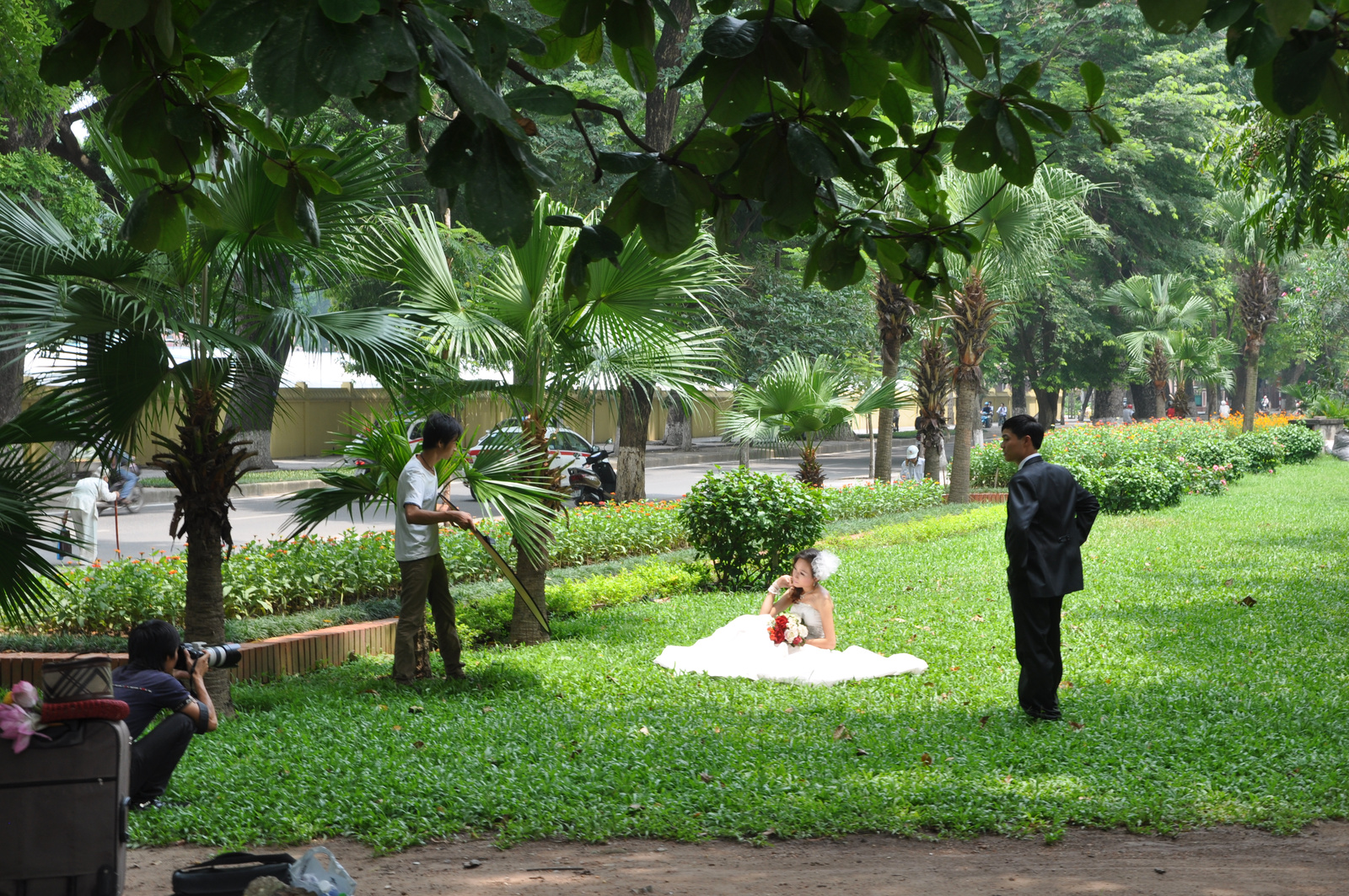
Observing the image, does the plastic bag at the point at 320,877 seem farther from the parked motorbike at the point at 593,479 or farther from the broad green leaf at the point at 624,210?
the parked motorbike at the point at 593,479

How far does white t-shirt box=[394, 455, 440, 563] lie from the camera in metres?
6.64

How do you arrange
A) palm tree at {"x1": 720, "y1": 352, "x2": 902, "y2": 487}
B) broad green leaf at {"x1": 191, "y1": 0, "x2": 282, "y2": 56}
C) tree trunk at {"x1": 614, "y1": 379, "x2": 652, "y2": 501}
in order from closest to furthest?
broad green leaf at {"x1": 191, "y1": 0, "x2": 282, "y2": 56}
palm tree at {"x1": 720, "y1": 352, "x2": 902, "y2": 487}
tree trunk at {"x1": 614, "y1": 379, "x2": 652, "y2": 501}

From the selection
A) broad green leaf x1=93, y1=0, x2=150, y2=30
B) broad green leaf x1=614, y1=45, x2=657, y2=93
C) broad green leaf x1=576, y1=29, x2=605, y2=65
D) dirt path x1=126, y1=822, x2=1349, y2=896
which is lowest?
dirt path x1=126, y1=822, x2=1349, y2=896

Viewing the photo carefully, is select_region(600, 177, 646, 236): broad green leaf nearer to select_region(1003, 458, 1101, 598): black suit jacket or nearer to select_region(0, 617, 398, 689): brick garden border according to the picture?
select_region(1003, 458, 1101, 598): black suit jacket

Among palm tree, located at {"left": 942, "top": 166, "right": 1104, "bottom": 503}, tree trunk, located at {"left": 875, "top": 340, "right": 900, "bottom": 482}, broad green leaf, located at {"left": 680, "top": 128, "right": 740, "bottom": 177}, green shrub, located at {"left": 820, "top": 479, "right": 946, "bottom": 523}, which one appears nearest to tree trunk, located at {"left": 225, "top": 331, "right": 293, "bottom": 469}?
broad green leaf, located at {"left": 680, "top": 128, "right": 740, "bottom": 177}

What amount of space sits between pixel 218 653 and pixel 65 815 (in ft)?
5.63

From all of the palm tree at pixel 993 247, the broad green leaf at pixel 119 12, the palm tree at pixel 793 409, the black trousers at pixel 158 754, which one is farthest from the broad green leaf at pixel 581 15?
the palm tree at pixel 793 409

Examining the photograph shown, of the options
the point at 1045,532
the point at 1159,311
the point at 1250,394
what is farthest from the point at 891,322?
the point at 1159,311

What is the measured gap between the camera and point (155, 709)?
480 cm

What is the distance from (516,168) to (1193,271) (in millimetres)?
39985

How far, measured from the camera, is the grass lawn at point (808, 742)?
184 inches

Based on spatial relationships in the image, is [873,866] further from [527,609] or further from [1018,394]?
[1018,394]

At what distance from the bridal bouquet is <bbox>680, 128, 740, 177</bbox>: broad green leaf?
16.3ft

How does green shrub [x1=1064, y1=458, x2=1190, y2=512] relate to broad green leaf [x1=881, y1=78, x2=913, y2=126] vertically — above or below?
below
